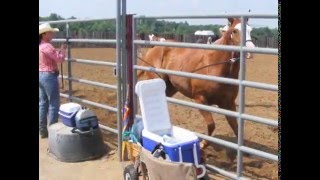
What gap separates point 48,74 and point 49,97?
36cm

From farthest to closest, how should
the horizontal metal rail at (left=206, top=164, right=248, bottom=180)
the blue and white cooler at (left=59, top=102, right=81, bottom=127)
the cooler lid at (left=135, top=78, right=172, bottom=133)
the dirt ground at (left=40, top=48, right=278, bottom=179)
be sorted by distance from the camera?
1. the blue and white cooler at (left=59, top=102, right=81, bottom=127)
2. the dirt ground at (left=40, top=48, right=278, bottom=179)
3. the cooler lid at (left=135, top=78, right=172, bottom=133)
4. the horizontal metal rail at (left=206, top=164, right=248, bottom=180)

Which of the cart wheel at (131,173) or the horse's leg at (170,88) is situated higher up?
the horse's leg at (170,88)

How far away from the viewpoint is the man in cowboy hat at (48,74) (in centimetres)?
591

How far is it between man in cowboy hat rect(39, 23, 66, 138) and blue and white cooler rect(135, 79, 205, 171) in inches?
87.2

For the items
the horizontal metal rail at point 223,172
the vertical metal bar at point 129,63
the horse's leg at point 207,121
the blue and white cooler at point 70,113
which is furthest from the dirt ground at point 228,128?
the vertical metal bar at point 129,63

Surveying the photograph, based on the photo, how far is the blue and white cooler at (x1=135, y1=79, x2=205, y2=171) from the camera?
3.69m

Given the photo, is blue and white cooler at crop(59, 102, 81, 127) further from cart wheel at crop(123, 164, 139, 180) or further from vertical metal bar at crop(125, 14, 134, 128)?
cart wheel at crop(123, 164, 139, 180)

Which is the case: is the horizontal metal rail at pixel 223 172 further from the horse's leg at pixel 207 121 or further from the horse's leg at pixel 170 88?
the horse's leg at pixel 170 88

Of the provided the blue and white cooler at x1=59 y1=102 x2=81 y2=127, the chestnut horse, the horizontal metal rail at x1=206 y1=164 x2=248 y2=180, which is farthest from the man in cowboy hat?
the horizontal metal rail at x1=206 y1=164 x2=248 y2=180
